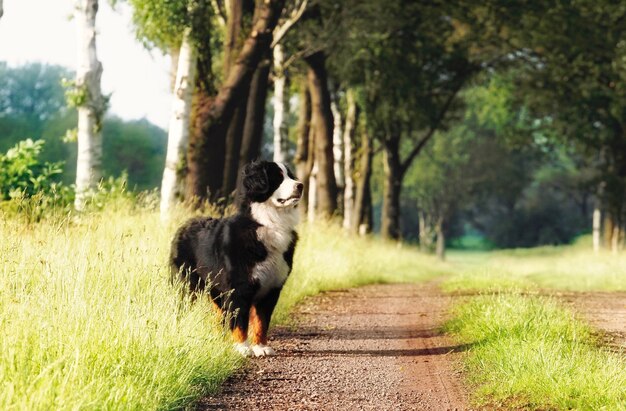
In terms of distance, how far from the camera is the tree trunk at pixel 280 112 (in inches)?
901

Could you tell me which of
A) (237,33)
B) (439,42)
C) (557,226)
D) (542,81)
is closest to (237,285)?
(237,33)

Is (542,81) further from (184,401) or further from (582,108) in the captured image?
(184,401)

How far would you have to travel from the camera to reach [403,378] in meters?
7.80

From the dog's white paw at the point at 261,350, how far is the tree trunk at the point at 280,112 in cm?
1424

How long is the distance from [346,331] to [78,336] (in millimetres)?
5060

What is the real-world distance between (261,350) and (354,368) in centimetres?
99

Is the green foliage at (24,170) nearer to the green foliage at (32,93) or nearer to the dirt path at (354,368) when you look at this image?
the dirt path at (354,368)

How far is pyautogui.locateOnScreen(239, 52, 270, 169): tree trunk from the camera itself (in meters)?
20.3

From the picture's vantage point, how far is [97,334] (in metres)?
6.33

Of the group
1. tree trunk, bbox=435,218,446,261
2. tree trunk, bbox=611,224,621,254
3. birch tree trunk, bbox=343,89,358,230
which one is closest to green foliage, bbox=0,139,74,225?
birch tree trunk, bbox=343,89,358,230

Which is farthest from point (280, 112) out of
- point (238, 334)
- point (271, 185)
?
point (238, 334)

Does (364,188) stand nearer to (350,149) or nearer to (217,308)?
(350,149)

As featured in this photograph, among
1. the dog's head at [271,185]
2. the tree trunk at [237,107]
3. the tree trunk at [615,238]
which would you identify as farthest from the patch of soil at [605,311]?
the tree trunk at [615,238]

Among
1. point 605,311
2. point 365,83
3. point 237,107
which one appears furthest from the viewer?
point 365,83
